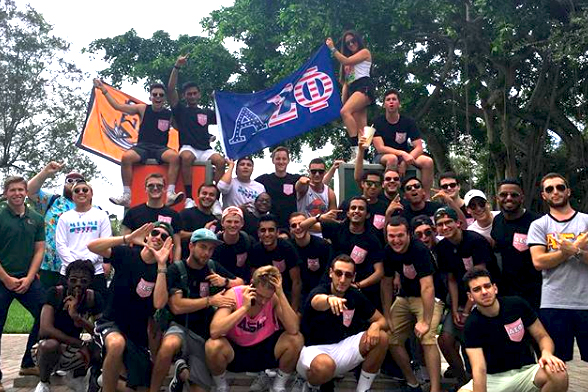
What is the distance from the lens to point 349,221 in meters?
6.82

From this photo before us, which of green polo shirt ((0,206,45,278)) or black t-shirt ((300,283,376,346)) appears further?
green polo shirt ((0,206,45,278))

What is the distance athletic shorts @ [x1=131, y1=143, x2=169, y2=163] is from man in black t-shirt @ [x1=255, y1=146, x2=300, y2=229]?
1.42 metres

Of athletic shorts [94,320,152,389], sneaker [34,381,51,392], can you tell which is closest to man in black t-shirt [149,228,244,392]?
athletic shorts [94,320,152,389]

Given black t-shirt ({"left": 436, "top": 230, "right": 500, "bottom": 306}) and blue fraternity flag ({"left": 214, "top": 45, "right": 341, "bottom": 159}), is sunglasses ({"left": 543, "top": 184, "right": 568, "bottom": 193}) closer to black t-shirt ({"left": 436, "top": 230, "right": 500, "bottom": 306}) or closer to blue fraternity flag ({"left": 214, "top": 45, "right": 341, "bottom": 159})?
black t-shirt ({"left": 436, "top": 230, "right": 500, "bottom": 306})

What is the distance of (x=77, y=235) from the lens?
22.7ft

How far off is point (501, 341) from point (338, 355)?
1.53 m

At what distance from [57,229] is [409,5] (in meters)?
11.8

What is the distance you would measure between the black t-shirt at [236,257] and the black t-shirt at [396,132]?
271cm

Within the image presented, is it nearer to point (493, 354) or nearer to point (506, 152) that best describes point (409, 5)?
point (506, 152)

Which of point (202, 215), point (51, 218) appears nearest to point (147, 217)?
point (202, 215)

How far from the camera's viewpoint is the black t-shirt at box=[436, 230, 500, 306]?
20.3 ft

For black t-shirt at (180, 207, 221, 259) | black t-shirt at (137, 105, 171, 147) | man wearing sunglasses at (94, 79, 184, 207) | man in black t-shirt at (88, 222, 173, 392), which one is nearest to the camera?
man in black t-shirt at (88, 222, 173, 392)

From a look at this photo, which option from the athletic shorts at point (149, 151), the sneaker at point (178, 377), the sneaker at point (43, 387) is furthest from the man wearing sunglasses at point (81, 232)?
the athletic shorts at point (149, 151)

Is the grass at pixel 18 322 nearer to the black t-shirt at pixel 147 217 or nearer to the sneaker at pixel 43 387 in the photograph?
the sneaker at pixel 43 387
